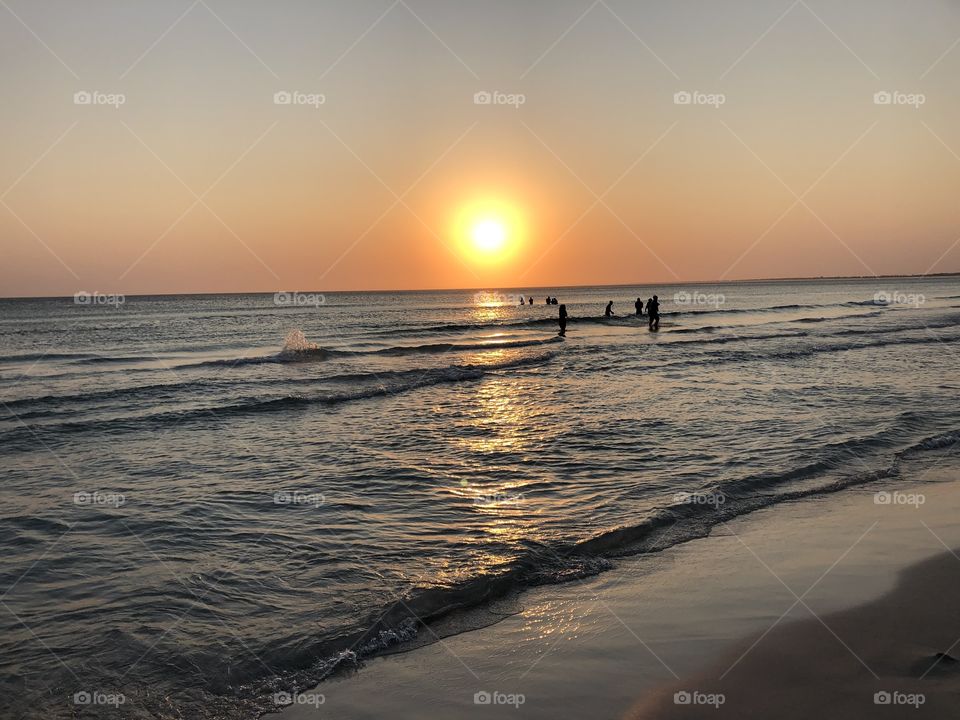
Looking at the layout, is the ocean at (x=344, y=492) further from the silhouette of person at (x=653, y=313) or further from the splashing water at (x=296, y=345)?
the silhouette of person at (x=653, y=313)

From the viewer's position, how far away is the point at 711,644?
594 centimetres

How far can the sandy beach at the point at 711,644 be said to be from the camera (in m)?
5.09

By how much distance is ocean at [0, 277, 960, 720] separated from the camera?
248 inches

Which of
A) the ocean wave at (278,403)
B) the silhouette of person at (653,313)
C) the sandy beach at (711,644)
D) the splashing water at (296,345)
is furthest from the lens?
the silhouette of person at (653,313)

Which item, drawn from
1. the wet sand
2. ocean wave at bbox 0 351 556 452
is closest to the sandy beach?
the wet sand

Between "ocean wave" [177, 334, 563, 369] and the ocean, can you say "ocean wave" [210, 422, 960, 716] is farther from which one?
"ocean wave" [177, 334, 563, 369]

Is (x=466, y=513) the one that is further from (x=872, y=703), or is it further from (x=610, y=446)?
(x=872, y=703)

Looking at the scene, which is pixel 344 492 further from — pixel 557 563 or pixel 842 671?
pixel 842 671

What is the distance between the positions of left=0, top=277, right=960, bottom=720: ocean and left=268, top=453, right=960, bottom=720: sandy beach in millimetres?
522

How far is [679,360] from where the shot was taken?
3089 centimetres

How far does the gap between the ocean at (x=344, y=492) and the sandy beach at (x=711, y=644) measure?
1.71 ft

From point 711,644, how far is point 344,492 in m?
6.79

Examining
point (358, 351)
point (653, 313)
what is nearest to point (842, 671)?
Answer: point (358, 351)

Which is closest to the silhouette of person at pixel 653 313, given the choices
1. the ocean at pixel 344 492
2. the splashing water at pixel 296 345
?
the ocean at pixel 344 492
